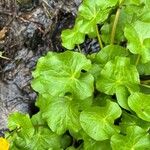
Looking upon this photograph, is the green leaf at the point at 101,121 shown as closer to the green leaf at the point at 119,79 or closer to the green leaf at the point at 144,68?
the green leaf at the point at 119,79

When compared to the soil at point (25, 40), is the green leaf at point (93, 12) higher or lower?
higher

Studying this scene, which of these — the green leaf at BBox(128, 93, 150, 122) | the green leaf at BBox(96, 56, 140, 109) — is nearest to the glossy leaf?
the green leaf at BBox(96, 56, 140, 109)

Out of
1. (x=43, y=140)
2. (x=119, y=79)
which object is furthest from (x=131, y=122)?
(x=43, y=140)

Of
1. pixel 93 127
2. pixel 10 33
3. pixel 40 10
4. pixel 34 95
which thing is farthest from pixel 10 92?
pixel 93 127

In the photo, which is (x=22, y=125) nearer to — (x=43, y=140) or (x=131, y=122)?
(x=43, y=140)

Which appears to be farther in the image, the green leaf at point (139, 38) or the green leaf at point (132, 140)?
the green leaf at point (139, 38)

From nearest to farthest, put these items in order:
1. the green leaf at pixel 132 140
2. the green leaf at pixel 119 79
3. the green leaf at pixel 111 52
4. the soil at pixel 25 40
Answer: the green leaf at pixel 132 140 → the green leaf at pixel 119 79 → the green leaf at pixel 111 52 → the soil at pixel 25 40

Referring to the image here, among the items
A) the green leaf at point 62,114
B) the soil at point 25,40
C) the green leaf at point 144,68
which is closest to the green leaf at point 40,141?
the green leaf at point 62,114
